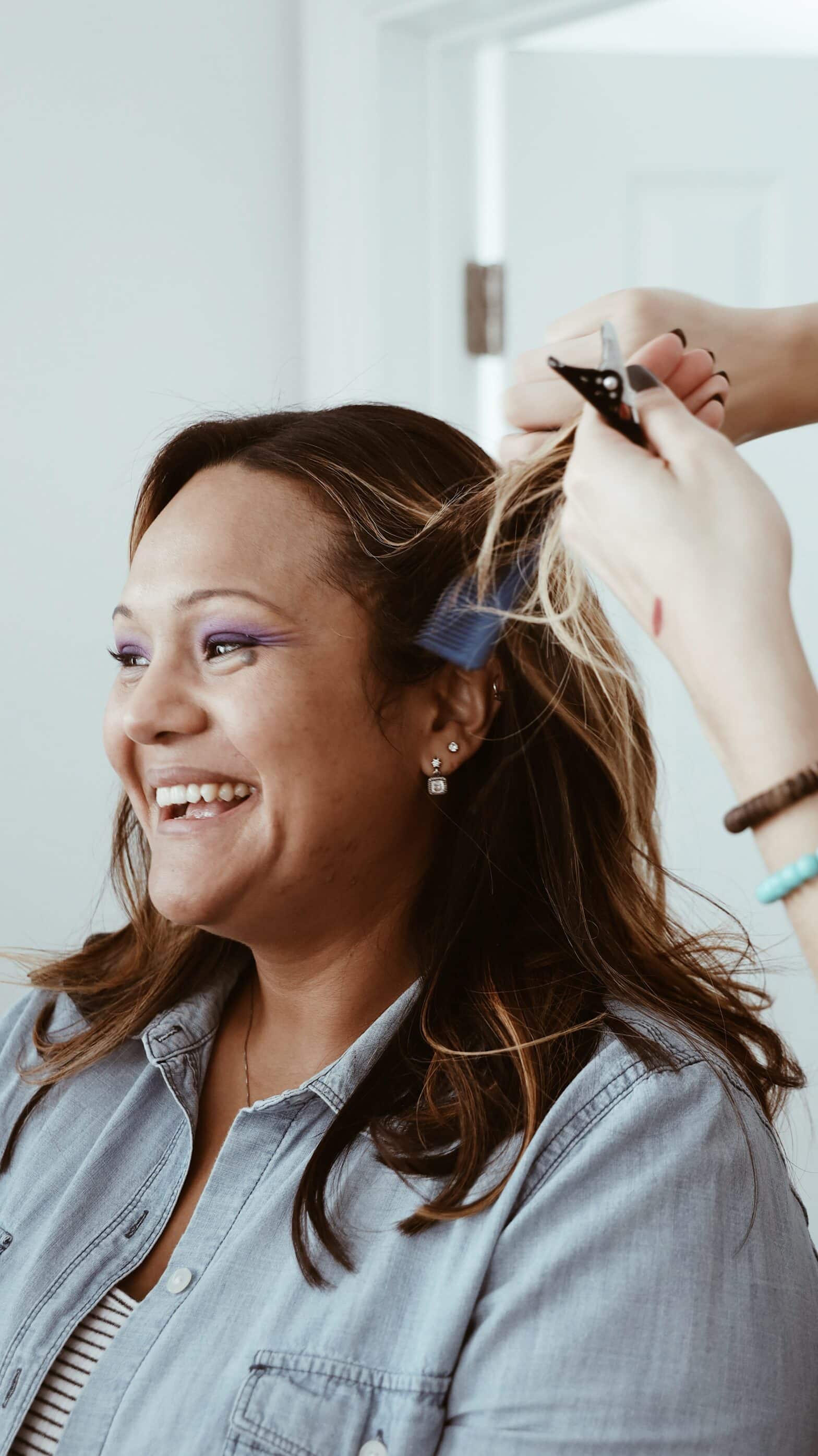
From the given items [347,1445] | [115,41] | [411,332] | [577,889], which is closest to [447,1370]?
[347,1445]

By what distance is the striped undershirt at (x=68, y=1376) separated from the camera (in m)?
1.12

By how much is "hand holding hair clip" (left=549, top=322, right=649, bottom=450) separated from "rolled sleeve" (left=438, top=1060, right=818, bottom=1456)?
1.70 feet

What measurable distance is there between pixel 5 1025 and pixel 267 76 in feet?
5.35

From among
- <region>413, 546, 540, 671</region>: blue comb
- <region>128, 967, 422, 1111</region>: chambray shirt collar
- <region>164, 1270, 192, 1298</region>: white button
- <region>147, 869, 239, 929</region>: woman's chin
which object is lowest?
Answer: <region>164, 1270, 192, 1298</region>: white button

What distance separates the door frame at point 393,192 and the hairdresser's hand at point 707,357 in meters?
1.17

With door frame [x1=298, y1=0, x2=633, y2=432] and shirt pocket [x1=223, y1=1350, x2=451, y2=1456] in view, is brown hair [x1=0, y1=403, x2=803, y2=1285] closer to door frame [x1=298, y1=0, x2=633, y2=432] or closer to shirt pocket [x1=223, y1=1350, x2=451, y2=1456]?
shirt pocket [x1=223, y1=1350, x2=451, y2=1456]

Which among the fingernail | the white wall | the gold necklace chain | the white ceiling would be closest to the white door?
the white ceiling

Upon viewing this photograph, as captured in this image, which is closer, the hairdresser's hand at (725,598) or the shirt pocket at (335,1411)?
the hairdresser's hand at (725,598)

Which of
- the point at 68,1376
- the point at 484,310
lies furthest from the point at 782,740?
the point at 484,310

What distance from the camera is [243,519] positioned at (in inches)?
50.0

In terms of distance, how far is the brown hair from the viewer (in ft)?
3.68

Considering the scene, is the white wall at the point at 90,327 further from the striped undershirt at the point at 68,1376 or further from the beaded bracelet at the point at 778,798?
the beaded bracelet at the point at 778,798

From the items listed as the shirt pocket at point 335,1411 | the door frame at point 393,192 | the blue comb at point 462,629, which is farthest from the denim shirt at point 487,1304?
the door frame at point 393,192

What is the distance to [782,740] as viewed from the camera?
67 cm
